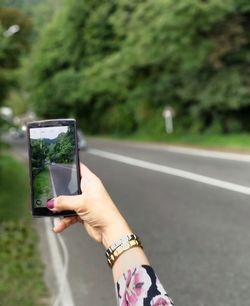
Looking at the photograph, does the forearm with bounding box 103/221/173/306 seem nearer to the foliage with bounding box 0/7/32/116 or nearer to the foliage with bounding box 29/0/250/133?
the foliage with bounding box 0/7/32/116

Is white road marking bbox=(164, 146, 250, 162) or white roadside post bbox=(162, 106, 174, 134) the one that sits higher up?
white roadside post bbox=(162, 106, 174, 134)

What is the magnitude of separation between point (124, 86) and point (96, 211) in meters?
42.9

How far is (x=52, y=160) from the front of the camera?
7.13ft

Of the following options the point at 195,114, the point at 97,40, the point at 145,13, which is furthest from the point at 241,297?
the point at 97,40

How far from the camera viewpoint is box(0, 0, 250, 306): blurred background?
7.82 meters

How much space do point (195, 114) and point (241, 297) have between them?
2666cm

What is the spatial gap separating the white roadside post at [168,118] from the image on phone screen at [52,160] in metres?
32.1

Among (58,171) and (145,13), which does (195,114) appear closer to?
(145,13)

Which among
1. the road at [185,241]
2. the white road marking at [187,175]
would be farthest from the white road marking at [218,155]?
the road at [185,241]

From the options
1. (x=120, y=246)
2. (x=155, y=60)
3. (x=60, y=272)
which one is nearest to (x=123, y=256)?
(x=120, y=246)

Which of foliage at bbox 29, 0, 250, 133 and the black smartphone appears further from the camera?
foliage at bbox 29, 0, 250, 133

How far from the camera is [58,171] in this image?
2186 mm

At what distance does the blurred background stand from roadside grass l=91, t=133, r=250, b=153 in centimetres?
12

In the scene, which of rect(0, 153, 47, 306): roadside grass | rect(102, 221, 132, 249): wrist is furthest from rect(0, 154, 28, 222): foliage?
rect(102, 221, 132, 249): wrist
